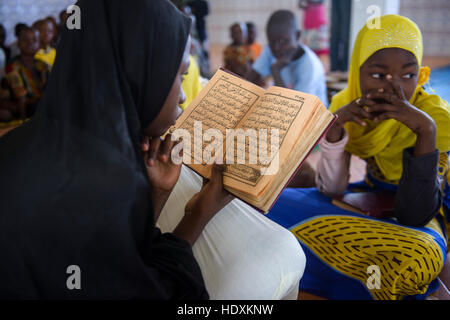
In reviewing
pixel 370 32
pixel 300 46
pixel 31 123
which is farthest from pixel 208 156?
pixel 300 46

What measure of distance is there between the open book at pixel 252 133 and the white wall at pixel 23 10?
5718 mm

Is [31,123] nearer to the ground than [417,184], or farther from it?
farther from it

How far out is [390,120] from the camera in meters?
1.42

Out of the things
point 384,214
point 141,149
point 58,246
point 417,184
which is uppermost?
point 141,149

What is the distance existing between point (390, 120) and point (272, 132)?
687 mm

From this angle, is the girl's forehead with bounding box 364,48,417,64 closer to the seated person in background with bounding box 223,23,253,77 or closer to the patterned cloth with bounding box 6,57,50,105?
the seated person in background with bounding box 223,23,253,77

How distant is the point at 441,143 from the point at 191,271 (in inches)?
39.7

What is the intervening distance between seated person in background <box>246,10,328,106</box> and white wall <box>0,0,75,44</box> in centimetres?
450

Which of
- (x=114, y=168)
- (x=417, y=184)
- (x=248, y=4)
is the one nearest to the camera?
(x=114, y=168)

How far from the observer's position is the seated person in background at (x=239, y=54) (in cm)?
447

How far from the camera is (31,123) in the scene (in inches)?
32.3

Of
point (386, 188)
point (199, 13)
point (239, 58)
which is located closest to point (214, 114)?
point (386, 188)

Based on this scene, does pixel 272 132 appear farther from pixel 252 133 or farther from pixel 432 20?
pixel 432 20

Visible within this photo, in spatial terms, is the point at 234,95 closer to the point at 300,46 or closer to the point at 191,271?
the point at 191,271
